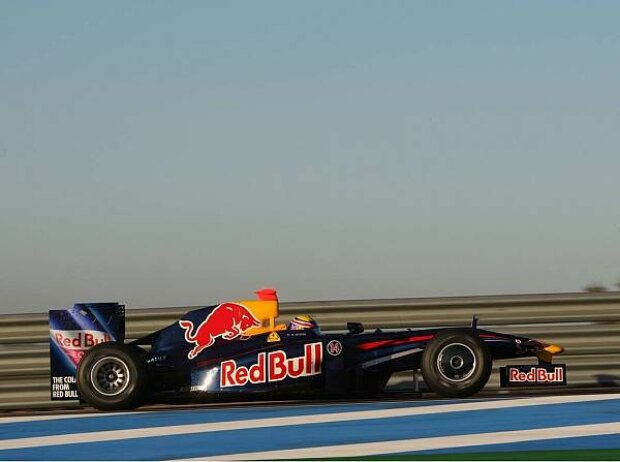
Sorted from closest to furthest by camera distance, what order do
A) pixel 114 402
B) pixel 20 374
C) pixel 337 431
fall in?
pixel 337 431, pixel 114 402, pixel 20 374

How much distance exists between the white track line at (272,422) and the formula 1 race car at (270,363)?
100cm

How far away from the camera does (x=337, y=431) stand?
6391 mm

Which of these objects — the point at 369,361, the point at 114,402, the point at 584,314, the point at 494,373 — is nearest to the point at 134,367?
the point at 114,402

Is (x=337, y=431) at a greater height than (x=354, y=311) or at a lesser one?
lesser

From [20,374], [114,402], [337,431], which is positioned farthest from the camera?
[20,374]

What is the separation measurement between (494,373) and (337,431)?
430cm

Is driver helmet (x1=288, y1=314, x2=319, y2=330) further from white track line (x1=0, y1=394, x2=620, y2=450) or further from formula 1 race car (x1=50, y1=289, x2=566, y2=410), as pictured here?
white track line (x1=0, y1=394, x2=620, y2=450)

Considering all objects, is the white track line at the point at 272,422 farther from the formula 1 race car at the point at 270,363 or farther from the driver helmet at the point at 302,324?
the driver helmet at the point at 302,324

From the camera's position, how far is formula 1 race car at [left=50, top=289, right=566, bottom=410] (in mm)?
8703

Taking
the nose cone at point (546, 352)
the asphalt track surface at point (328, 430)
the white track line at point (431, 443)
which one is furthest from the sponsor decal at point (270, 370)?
the white track line at point (431, 443)

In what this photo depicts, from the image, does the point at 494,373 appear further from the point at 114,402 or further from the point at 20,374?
the point at 20,374

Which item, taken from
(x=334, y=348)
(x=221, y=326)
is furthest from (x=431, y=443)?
(x=221, y=326)

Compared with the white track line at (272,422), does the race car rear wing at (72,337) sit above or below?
above

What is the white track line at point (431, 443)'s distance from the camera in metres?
5.62
